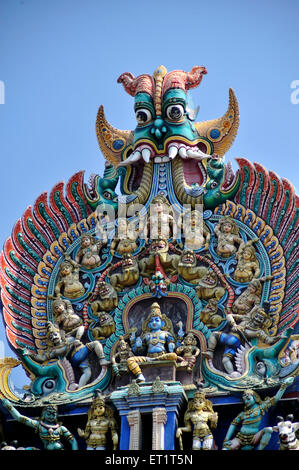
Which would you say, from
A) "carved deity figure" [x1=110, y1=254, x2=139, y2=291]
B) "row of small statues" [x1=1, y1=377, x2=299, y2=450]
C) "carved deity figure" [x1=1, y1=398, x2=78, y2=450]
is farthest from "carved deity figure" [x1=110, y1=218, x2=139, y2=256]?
"carved deity figure" [x1=1, y1=398, x2=78, y2=450]

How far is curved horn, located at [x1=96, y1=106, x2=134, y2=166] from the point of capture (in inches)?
830

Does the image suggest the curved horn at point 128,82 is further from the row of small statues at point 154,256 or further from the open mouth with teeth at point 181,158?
the row of small statues at point 154,256

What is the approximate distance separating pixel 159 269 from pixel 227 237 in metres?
1.25

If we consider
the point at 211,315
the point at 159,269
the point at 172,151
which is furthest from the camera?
the point at 172,151

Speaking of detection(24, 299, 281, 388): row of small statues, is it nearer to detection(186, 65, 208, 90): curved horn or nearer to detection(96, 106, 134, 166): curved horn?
detection(96, 106, 134, 166): curved horn

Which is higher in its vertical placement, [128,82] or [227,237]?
[128,82]

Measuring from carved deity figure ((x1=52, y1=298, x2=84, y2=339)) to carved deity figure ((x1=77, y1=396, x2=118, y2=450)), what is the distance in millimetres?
1452

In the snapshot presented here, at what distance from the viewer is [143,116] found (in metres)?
20.5

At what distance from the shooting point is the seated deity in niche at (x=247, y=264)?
1881cm

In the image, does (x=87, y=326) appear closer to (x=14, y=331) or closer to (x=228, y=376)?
(x=14, y=331)

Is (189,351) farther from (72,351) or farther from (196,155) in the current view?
(196,155)

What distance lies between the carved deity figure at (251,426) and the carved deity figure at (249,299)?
5.35ft

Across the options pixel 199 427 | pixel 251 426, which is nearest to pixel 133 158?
pixel 199 427

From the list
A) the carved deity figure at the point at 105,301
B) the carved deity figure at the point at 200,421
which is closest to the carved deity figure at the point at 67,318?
the carved deity figure at the point at 105,301
